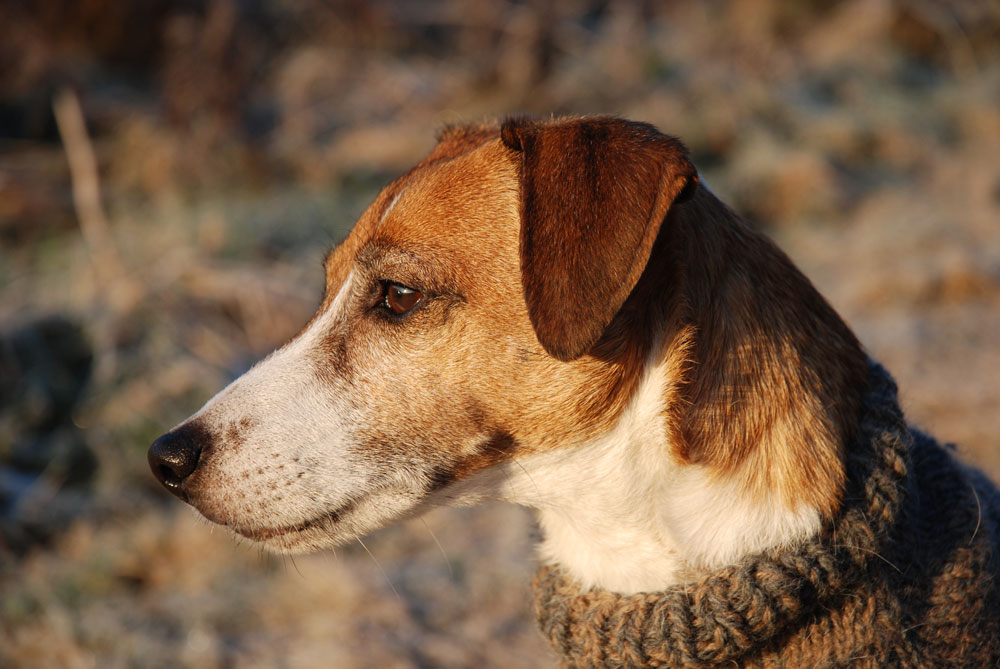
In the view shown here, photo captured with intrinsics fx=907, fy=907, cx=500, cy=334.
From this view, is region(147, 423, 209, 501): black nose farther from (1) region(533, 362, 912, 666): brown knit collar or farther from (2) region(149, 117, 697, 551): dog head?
(1) region(533, 362, 912, 666): brown knit collar

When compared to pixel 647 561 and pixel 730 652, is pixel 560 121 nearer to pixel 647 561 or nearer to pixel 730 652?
pixel 647 561

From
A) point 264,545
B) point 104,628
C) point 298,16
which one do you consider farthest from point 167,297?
point 298,16

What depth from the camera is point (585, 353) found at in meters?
1.76

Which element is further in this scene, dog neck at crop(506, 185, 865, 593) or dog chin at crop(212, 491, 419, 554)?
dog chin at crop(212, 491, 419, 554)

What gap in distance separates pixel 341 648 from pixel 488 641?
52 centimetres

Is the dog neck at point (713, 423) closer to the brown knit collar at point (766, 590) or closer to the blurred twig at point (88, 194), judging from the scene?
the brown knit collar at point (766, 590)

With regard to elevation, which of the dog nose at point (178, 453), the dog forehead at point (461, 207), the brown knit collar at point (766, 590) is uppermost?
the dog forehead at point (461, 207)

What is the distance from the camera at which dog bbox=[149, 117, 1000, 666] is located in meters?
1.76

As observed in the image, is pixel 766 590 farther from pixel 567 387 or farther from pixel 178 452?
pixel 178 452

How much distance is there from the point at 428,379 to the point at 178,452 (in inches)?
22.5

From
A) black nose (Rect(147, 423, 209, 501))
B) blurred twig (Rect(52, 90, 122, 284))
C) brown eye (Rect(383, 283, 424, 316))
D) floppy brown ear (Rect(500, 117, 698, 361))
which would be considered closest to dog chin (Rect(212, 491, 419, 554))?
black nose (Rect(147, 423, 209, 501))

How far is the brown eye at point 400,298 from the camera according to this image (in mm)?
2025

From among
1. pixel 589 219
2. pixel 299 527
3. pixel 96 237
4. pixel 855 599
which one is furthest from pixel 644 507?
pixel 96 237

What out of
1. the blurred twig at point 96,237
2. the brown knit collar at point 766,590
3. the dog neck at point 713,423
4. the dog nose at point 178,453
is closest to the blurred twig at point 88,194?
the blurred twig at point 96,237
